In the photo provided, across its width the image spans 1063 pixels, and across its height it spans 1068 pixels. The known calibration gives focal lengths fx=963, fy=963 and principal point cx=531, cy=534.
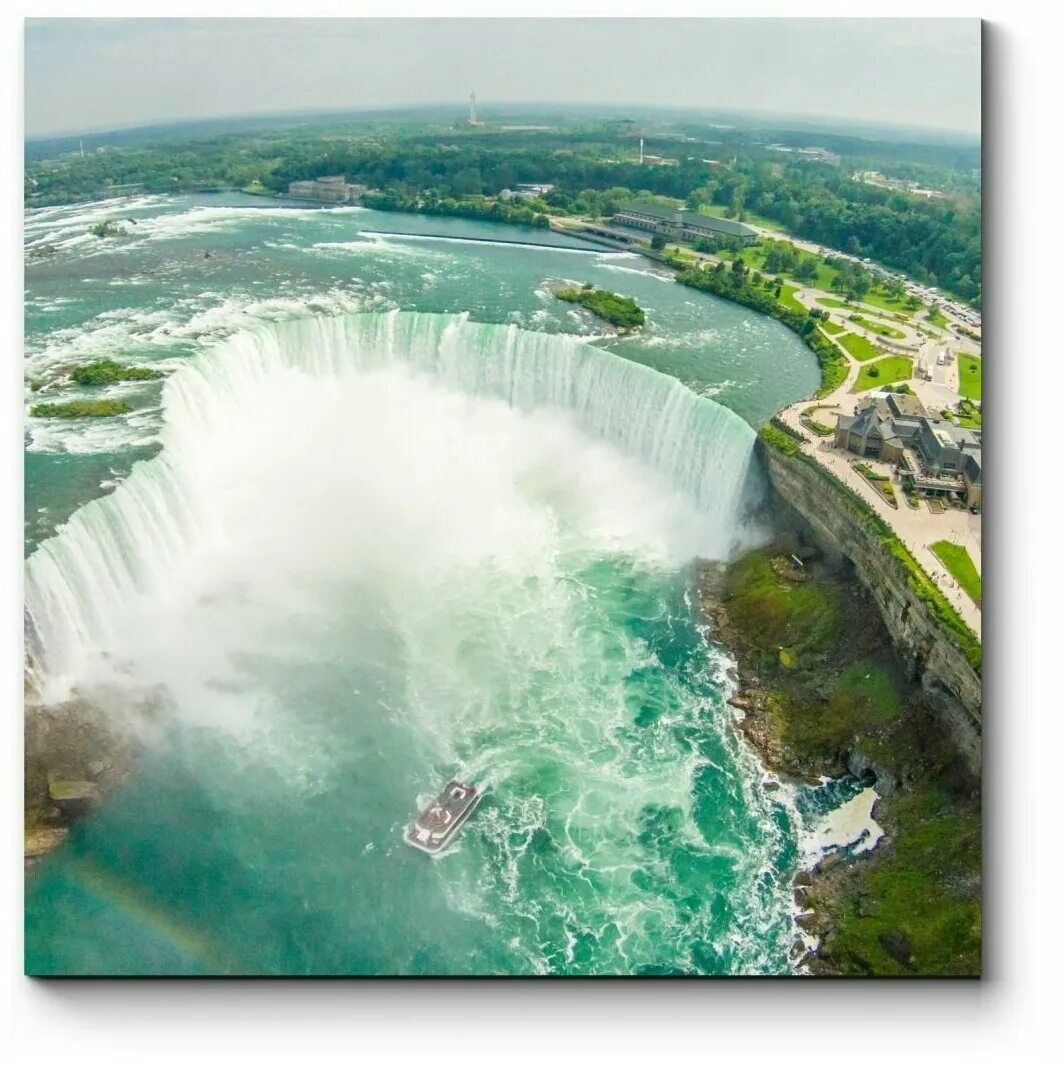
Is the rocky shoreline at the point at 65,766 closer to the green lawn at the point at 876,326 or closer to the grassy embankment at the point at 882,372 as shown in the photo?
the grassy embankment at the point at 882,372

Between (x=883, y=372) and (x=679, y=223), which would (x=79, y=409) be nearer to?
(x=883, y=372)

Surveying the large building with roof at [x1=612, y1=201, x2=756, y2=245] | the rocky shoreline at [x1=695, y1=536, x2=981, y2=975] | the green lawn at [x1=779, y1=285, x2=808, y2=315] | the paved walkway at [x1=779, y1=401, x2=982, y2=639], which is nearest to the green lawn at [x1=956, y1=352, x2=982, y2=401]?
the paved walkway at [x1=779, y1=401, x2=982, y2=639]

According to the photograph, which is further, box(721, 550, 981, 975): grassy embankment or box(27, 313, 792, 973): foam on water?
box(27, 313, 792, 973): foam on water

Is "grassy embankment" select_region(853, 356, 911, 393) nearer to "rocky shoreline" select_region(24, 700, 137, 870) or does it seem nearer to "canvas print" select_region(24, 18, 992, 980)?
"canvas print" select_region(24, 18, 992, 980)

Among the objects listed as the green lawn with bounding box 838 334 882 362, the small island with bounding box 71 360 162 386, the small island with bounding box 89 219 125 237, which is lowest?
the small island with bounding box 71 360 162 386

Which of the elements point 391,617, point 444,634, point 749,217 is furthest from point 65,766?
point 749,217

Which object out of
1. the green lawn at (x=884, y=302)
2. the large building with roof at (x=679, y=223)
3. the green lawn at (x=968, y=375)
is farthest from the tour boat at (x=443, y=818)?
the large building with roof at (x=679, y=223)

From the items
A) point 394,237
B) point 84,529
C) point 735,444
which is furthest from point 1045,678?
point 394,237
